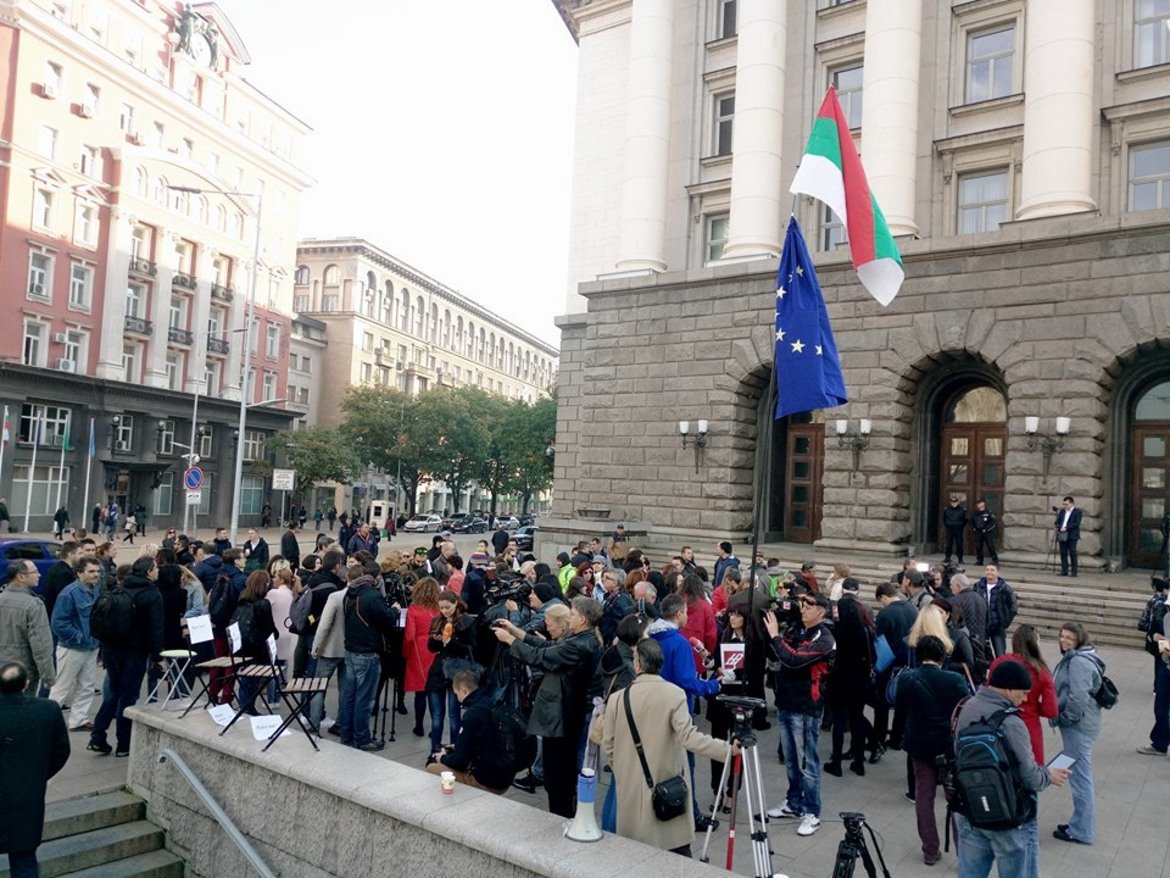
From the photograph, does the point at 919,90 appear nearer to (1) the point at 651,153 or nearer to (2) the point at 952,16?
(2) the point at 952,16

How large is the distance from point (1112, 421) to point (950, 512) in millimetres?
4122

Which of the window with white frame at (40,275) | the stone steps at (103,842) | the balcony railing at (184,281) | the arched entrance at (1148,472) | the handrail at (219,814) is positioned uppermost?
the balcony railing at (184,281)

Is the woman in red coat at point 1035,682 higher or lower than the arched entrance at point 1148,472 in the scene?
lower

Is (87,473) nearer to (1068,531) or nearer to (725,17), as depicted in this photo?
(725,17)

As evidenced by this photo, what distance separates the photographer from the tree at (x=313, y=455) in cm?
5466

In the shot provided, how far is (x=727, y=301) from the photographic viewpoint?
80.8 ft

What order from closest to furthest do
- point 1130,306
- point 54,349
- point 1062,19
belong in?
point 1130,306 < point 1062,19 < point 54,349

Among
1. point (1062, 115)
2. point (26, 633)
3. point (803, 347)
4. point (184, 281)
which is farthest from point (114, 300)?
point (803, 347)

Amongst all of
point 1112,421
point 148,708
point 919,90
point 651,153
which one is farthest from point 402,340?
point 148,708

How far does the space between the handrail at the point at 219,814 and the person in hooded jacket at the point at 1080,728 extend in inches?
258

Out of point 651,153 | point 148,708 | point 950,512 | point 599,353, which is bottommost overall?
point 148,708

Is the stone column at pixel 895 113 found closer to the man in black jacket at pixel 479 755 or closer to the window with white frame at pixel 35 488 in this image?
the man in black jacket at pixel 479 755

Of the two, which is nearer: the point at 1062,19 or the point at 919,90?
the point at 1062,19

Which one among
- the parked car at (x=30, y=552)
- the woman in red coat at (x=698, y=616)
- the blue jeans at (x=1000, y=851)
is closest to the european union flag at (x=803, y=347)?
the woman in red coat at (x=698, y=616)
